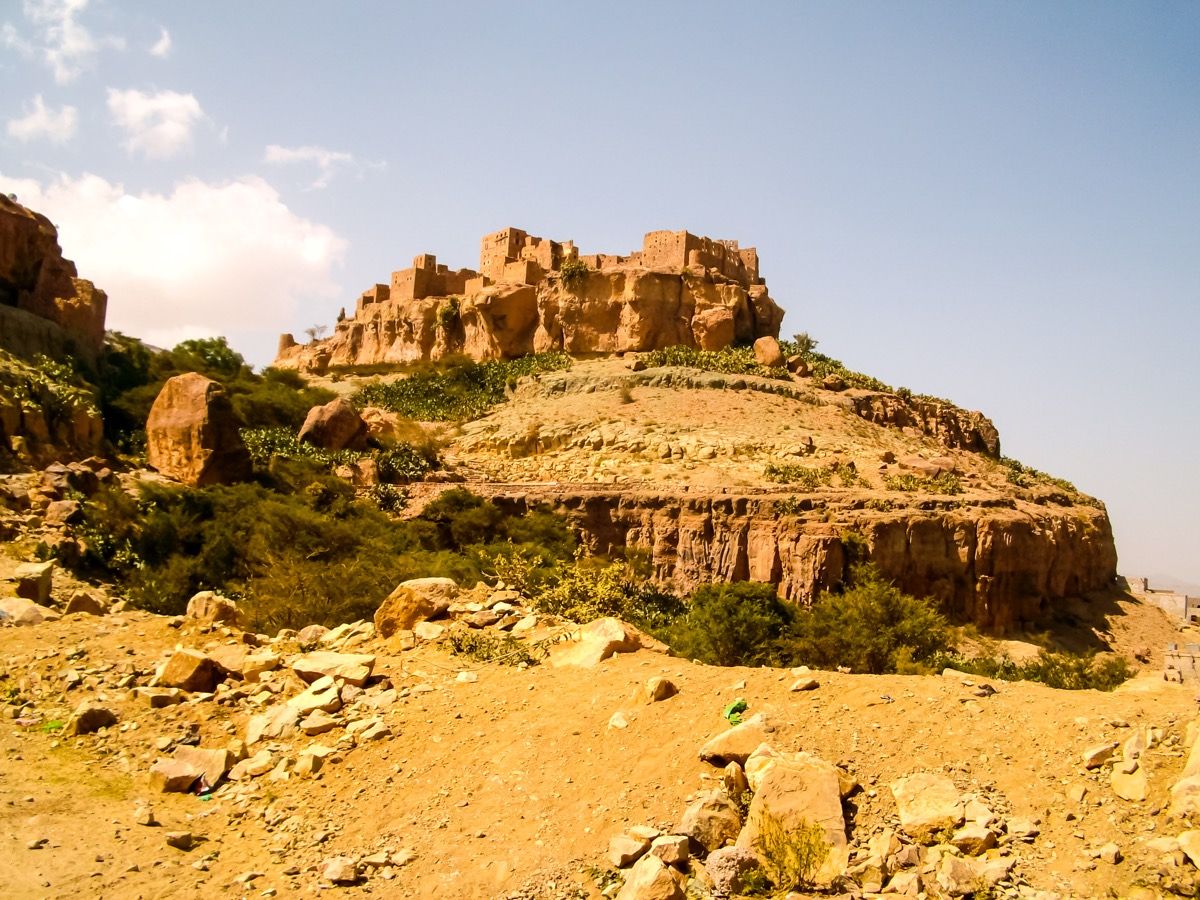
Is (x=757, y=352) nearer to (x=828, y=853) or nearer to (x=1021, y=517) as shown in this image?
(x=1021, y=517)

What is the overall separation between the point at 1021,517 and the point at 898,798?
842 inches

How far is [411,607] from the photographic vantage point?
29.7 feet

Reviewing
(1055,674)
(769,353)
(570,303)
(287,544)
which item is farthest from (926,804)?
(570,303)

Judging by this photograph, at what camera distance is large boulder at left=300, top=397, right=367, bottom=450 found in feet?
86.8

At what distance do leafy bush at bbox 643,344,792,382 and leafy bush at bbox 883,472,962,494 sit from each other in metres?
9.71

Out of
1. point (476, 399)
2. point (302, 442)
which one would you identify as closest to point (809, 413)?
point (476, 399)

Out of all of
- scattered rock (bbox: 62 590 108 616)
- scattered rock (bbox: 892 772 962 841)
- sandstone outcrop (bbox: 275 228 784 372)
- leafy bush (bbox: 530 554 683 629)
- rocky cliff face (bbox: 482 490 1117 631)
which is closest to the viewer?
scattered rock (bbox: 892 772 962 841)

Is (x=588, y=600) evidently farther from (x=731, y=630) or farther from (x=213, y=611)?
(x=213, y=611)

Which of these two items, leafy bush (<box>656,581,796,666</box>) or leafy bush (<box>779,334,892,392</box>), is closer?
leafy bush (<box>656,581,796,666</box>)

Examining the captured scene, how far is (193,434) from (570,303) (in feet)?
71.0

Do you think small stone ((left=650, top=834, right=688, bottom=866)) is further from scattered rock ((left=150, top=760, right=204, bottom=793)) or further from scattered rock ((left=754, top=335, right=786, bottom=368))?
scattered rock ((left=754, top=335, right=786, bottom=368))

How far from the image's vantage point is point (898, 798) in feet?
17.3

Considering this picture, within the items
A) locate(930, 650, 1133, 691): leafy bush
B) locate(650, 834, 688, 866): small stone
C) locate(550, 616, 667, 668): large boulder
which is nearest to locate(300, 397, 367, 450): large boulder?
locate(930, 650, 1133, 691): leafy bush

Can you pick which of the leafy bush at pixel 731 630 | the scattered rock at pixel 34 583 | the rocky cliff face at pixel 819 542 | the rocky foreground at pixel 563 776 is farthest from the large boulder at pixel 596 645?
the rocky cliff face at pixel 819 542
